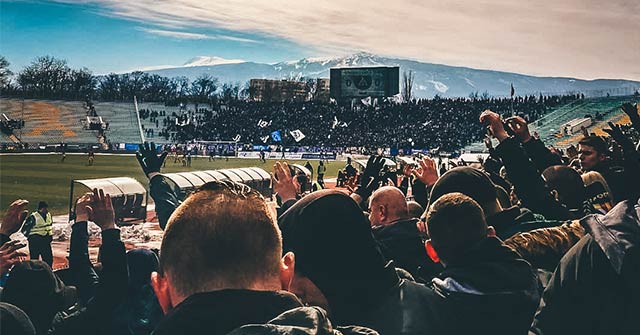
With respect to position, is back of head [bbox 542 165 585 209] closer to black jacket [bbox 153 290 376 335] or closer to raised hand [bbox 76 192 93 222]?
raised hand [bbox 76 192 93 222]

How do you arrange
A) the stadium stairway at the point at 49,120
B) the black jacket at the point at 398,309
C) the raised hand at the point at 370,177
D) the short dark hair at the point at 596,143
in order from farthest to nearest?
1. the stadium stairway at the point at 49,120
2. the short dark hair at the point at 596,143
3. the raised hand at the point at 370,177
4. the black jacket at the point at 398,309

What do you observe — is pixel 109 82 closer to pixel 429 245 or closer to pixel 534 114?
pixel 534 114

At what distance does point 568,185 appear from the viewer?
5.00m

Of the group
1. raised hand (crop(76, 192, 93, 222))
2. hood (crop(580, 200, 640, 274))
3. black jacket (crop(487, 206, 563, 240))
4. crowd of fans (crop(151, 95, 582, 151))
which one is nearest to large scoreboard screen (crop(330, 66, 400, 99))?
crowd of fans (crop(151, 95, 582, 151))

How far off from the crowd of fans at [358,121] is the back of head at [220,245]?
65.2m

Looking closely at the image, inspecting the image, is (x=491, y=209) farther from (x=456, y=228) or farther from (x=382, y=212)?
(x=456, y=228)

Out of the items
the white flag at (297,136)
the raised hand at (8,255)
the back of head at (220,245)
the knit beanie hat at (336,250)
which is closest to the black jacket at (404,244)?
the knit beanie hat at (336,250)

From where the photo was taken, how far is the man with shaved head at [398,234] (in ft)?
13.2

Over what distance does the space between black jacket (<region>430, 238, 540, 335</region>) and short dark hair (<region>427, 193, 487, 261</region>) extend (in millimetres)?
46

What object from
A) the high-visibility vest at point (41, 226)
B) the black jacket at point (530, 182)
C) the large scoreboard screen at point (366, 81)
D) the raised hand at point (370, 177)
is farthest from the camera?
the large scoreboard screen at point (366, 81)

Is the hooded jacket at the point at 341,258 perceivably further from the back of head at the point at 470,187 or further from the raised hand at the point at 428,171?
the raised hand at the point at 428,171

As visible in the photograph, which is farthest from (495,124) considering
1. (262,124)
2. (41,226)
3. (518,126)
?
(262,124)

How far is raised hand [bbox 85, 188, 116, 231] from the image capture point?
346 cm

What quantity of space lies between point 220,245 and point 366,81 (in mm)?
84762
